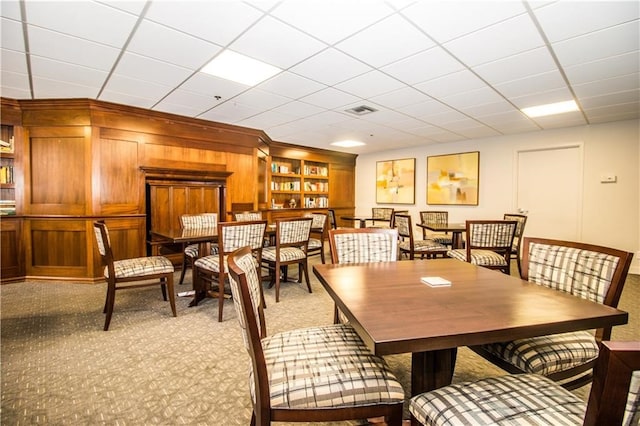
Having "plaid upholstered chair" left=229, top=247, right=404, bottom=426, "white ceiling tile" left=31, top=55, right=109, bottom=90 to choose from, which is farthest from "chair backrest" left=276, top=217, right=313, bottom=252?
"white ceiling tile" left=31, top=55, right=109, bottom=90

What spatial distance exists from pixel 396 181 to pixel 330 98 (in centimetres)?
433

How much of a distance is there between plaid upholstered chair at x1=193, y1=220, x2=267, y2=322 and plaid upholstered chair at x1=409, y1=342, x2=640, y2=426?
211cm

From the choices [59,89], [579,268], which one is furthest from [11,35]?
[579,268]

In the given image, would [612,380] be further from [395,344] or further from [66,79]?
[66,79]

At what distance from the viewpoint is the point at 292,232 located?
3615mm

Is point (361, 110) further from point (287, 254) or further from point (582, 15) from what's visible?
point (582, 15)

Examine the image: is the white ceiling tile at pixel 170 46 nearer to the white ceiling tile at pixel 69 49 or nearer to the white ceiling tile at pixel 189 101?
the white ceiling tile at pixel 69 49

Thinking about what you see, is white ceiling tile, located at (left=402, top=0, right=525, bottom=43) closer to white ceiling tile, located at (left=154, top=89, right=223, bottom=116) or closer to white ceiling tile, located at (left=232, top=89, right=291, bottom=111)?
white ceiling tile, located at (left=232, top=89, right=291, bottom=111)

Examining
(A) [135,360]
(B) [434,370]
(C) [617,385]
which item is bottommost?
(A) [135,360]

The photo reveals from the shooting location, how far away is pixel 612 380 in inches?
23.2

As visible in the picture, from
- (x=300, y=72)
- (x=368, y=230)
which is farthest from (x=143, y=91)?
(x=368, y=230)

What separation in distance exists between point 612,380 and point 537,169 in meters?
6.37

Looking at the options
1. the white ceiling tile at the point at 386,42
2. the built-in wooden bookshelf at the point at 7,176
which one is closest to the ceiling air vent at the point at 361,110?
the white ceiling tile at the point at 386,42

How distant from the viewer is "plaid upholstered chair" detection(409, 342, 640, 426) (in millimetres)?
594
